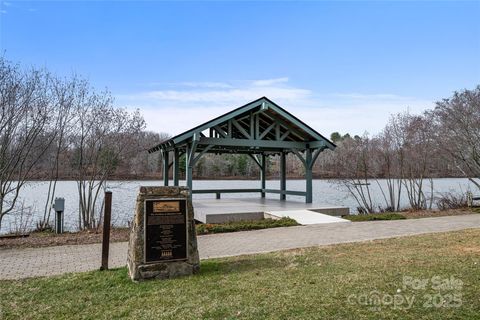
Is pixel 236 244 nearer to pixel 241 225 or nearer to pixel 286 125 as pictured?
pixel 241 225

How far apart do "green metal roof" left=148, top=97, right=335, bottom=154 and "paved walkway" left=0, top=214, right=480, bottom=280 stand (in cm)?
443

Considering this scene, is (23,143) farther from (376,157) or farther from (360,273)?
(376,157)

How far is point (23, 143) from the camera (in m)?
10.5

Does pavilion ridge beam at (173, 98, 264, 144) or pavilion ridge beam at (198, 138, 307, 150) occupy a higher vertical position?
pavilion ridge beam at (173, 98, 264, 144)

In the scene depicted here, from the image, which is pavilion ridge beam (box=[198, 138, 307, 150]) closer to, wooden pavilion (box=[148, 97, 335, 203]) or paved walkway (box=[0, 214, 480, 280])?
wooden pavilion (box=[148, 97, 335, 203])

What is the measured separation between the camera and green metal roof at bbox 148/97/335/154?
12641 mm

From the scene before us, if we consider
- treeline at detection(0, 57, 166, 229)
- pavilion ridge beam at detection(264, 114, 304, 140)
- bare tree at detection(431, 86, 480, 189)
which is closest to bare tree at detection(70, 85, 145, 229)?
treeline at detection(0, 57, 166, 229)

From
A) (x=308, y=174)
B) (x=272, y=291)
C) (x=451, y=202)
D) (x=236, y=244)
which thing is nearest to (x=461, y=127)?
(x=451, y=202)

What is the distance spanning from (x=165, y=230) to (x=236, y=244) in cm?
287

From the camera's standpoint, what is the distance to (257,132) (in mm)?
13742

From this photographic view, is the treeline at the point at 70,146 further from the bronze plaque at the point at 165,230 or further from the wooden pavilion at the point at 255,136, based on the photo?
the bronze plaque at the point at 165,230

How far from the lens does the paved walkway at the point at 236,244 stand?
6.03 m

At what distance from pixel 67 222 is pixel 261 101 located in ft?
28.8

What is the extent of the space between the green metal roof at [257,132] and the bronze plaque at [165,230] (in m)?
6.85
